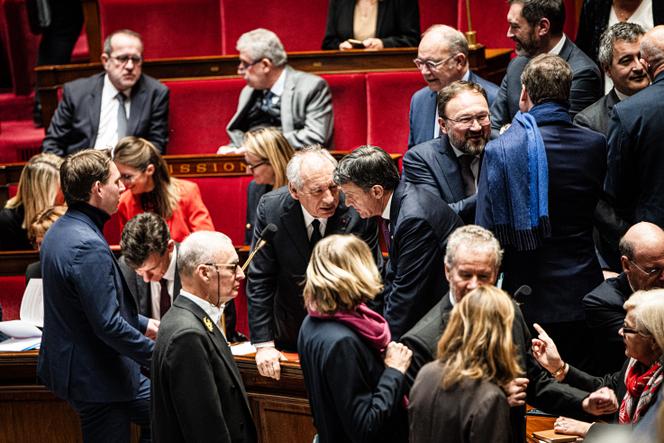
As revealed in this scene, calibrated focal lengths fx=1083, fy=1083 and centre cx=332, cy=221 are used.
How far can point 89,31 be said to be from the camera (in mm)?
5629

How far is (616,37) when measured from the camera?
3477 mm

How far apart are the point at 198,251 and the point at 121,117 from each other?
2.40 metres

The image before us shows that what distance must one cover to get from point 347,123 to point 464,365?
3.01m

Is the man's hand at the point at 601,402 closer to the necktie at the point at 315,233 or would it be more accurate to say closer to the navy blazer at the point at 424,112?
the necktie at the point at 315,233

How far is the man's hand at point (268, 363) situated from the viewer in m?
3.22

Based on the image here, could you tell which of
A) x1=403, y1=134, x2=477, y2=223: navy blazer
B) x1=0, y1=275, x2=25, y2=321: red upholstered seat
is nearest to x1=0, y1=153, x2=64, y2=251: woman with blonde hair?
x1=0, y1=275, x2=25, y2=321: red upholstered seat

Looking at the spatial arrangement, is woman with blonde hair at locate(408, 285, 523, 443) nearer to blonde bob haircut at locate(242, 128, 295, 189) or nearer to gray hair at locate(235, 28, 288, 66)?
blonde bob haircut at locate(242, 128, 295, 189)

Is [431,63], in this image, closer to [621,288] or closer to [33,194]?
[621,288]

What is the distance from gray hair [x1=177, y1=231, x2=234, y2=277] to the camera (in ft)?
8.89

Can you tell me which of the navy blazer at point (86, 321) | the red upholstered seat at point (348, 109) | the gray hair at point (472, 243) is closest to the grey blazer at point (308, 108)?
the red upholstered seat at point (348, 109)

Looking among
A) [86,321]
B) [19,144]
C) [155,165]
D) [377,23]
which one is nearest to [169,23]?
[19,144]

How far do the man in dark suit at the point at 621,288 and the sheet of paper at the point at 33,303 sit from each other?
6.03ft

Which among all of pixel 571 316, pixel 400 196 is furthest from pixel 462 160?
pixel 571 316

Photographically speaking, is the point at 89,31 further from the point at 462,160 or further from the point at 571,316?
the point at 571,316
